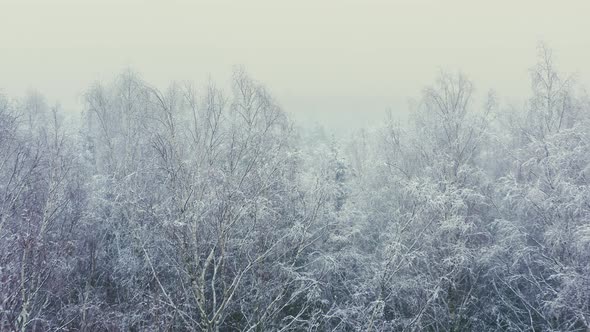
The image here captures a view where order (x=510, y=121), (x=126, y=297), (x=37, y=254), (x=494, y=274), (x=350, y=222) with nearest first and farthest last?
(x=37, y=254), (x=126, y=297), (x=494, y=274), (x=350, y=222), (x=510, y=121)

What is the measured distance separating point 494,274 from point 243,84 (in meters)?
13.2

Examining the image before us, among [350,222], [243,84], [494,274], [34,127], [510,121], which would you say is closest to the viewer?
[243,84]

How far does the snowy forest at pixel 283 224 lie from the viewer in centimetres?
1128

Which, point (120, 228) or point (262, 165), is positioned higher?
point (262, 165)

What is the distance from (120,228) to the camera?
56.3 ft

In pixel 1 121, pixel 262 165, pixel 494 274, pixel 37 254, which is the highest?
pixel 1 121

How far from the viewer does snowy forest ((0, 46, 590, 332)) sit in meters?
11.3

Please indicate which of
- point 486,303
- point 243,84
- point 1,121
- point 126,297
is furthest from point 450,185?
point 1,121

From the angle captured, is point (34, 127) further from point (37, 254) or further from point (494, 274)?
point (494, 274)

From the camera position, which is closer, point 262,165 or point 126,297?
point 262,165

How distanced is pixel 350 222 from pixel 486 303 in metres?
6.88

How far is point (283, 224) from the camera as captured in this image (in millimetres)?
14773

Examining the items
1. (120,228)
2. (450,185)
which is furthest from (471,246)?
(120,228)

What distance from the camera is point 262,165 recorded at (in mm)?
13008
